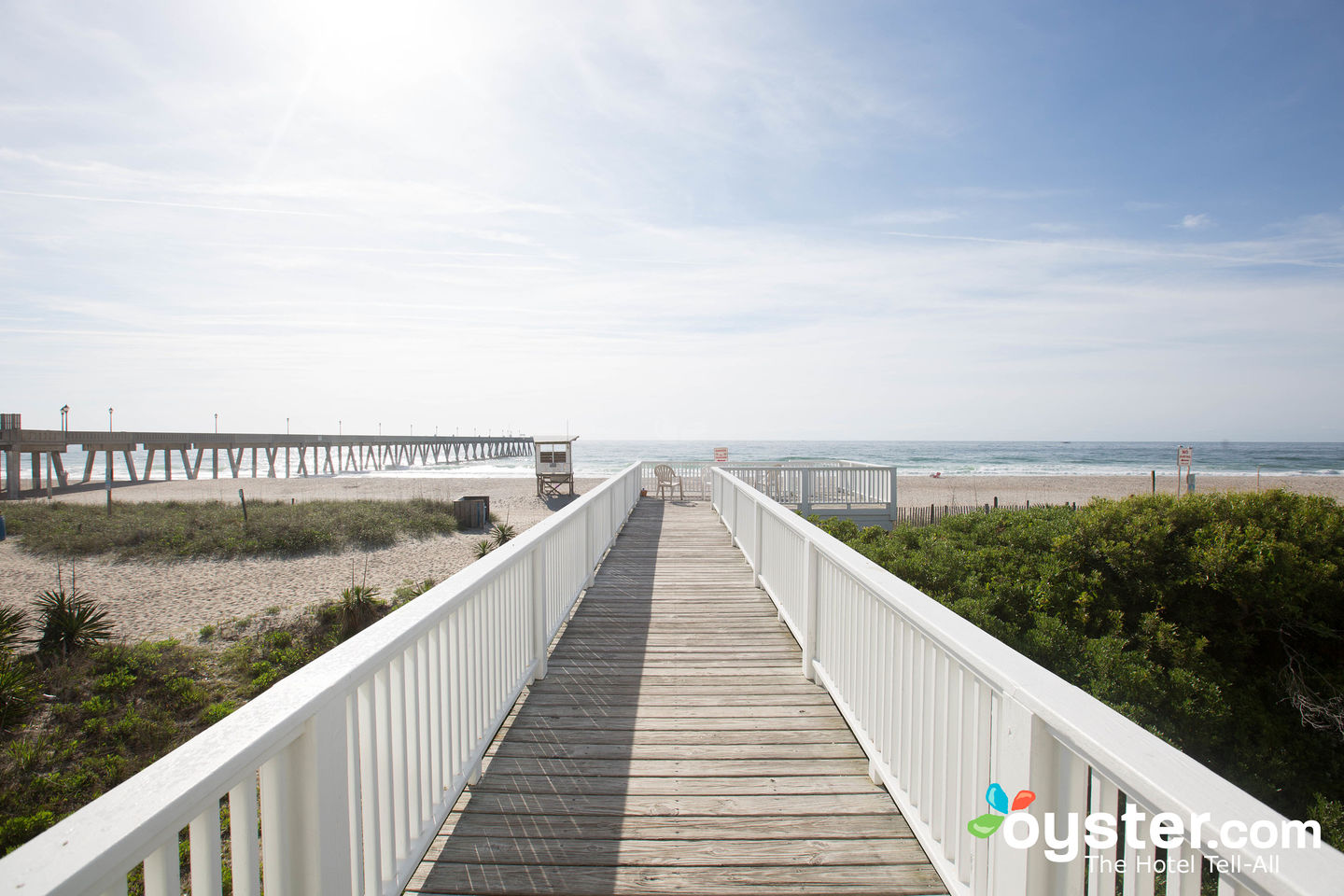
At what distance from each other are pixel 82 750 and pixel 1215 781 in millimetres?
8750

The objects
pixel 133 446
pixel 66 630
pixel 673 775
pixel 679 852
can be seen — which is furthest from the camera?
pixel 133 446

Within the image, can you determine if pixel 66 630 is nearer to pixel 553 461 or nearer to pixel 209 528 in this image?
pixel 209 528

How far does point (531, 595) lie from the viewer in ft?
13.7

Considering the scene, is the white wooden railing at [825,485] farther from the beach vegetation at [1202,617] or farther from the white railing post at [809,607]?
the white railing post at [809,607]

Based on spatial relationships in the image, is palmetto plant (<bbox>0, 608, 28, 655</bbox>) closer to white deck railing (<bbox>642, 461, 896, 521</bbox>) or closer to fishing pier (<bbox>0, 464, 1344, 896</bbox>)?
fishing pier (<bbox>0, 464, 1344, 896</bbox>)

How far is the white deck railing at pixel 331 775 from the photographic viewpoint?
1.03 meters

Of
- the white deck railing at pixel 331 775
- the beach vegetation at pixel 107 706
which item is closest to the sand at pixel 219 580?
the beach vegetation at pixel 107 706

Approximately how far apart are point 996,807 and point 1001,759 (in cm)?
14

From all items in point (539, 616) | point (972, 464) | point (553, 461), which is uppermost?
point (553, 461)

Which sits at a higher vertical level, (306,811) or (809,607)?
(306,811)

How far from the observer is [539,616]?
4.27 meters

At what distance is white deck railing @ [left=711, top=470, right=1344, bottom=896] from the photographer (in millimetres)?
1104

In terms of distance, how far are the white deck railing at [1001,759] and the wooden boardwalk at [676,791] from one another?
250 mm

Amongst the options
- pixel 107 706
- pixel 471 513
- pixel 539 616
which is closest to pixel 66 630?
pixel 107 706
